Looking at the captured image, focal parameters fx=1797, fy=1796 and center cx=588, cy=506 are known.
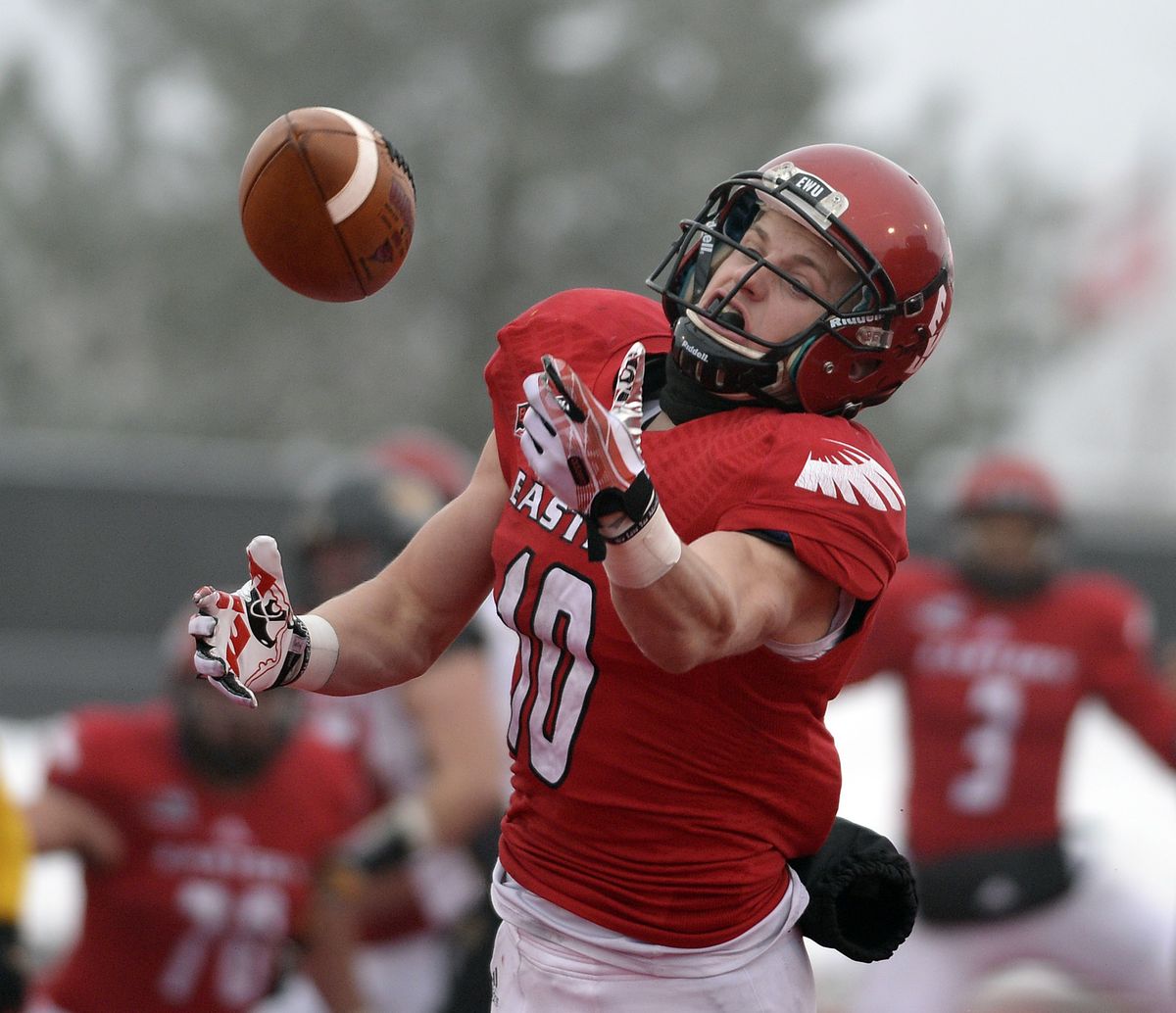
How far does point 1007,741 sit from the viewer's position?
19.7ft

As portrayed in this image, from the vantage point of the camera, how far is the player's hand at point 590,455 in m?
2.08

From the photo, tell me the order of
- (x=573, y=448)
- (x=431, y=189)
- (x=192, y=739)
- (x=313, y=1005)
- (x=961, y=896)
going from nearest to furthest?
1. (x=573, y=448)
2. (x=192, y=739)
3. (x=313, y=1005)
4. (x=961, y=896)
5. (x=431, y=189)

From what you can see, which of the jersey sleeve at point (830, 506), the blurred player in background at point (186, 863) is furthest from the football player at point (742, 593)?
the blurred player in background at point (186, 863)

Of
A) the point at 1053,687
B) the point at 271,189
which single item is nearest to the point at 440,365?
the point at 1053,687

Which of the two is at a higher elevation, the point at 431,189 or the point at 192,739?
the point at 431,189

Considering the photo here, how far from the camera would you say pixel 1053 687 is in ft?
19.7

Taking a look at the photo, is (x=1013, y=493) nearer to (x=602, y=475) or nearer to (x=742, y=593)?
(x=742, y=593)

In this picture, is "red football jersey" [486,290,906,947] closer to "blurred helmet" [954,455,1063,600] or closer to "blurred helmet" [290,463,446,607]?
"blurred helmet" [290,463,446,607]

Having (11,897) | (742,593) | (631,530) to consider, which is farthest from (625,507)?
(11,897)

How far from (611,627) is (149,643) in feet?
28.5

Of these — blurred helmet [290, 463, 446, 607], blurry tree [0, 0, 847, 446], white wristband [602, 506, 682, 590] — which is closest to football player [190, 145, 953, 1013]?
white wristband [602, 506, 682, 590]

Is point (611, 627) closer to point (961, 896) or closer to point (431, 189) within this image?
point (961, 896)

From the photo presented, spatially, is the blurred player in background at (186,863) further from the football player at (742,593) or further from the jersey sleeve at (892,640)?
the football player at (742,593)

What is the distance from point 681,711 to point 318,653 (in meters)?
0.59
